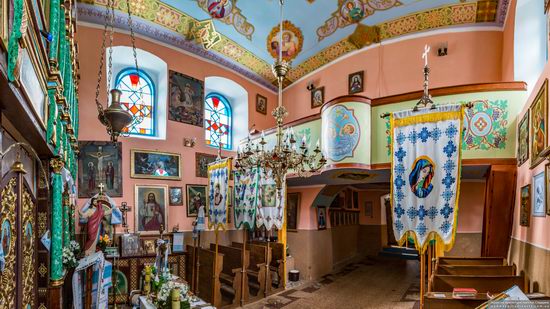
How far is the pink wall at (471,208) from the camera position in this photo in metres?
7.49

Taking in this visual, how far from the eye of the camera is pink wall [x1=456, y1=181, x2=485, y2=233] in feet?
24.6

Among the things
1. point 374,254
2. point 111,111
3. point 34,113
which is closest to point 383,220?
point 374,254

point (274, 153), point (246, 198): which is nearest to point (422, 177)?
point (274, 153)

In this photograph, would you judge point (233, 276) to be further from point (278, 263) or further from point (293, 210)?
point (293, 210)

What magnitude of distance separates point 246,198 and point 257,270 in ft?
6.31

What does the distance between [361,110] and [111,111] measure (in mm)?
4631

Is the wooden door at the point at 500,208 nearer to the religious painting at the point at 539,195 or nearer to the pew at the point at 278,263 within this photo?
the religious painting at the point at 539,195

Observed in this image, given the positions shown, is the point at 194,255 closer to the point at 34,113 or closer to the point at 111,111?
the point at 111,111

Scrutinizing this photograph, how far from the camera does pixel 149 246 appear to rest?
27.2 feet

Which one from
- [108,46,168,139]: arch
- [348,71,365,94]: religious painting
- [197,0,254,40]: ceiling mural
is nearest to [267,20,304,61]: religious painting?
[197,0,254,40]: ceiling mural

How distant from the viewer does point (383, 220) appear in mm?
13773

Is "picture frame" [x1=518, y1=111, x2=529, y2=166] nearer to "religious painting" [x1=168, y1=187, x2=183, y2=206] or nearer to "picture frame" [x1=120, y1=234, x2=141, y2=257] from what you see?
"religious painting" [x1=168, y1=187, x2=183, y2=206]

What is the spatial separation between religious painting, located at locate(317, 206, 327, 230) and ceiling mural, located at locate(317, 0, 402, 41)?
5596mm

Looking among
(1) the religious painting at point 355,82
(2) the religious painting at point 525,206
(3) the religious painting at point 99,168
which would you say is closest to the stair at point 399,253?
(1) the religious painting at point 355,82
